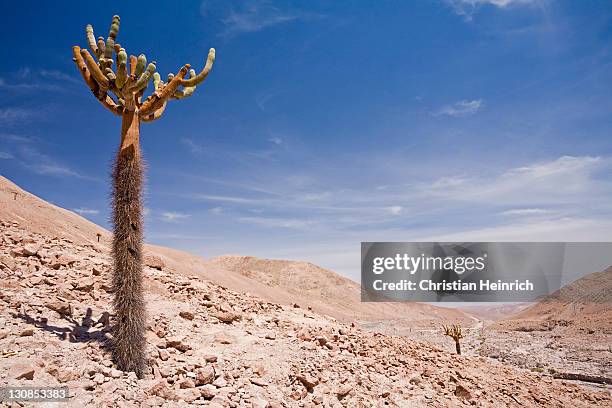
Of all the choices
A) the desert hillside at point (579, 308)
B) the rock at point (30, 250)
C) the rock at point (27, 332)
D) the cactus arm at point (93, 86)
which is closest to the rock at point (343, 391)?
the rock at point (27, 332)

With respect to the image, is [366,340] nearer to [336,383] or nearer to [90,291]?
[336,383]

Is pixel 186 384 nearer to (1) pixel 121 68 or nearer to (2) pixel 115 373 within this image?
(2) pixel 115 373

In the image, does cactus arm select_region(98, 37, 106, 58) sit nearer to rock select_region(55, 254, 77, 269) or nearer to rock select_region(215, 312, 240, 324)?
rock select_region(55, 254, 77, 269)

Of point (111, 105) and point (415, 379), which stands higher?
point (111, 105)

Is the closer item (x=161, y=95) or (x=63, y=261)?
(x=161, y=95)

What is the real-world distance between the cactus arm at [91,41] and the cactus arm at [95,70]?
10.5 inches

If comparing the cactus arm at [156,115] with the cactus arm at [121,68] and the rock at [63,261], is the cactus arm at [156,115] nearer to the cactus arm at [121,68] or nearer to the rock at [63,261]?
the cactus arm at [121,68]

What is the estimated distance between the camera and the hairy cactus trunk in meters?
6.11

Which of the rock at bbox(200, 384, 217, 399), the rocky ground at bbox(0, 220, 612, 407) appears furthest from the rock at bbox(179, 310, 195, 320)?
the rock at bbox(200, 384, 217, 399)

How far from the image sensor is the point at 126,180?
252 inches

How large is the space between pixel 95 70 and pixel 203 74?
1.75 m

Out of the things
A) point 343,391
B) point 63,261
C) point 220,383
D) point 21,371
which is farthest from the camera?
point 63,261

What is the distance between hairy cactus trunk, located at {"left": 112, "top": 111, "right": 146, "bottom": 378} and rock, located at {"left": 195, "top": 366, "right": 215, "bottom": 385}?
85 centimetres

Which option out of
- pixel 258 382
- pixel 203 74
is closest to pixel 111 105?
pixel 203 74
